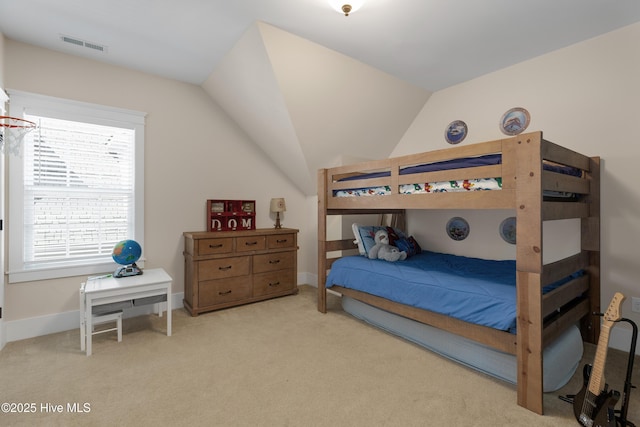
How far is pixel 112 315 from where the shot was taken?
2.44m

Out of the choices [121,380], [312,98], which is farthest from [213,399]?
[312,98]

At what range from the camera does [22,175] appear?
8.34 feet

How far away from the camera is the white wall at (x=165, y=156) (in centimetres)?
260

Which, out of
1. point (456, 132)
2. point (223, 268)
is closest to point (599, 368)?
point (456, 132)

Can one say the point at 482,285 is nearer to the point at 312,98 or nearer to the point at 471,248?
the point at 471,248

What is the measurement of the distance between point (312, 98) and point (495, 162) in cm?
181

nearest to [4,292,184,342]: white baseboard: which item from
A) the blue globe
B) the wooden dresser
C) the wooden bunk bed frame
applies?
the blue globe

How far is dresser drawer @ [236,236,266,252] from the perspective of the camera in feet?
10.9

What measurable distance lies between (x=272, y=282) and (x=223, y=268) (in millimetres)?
633

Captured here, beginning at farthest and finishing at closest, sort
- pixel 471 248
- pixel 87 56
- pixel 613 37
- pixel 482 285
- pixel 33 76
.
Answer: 1. pixel 471 248
2. pixel 87 56
3. pixel 33 76
4. pixel 613 37
5. pixel 482 285

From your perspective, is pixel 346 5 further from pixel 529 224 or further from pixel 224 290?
pixel 224 290

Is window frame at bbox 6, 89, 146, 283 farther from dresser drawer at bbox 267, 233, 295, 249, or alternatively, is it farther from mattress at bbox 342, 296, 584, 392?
mattress at bbox 342, 296, 584, 392

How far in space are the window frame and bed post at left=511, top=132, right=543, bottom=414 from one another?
127 inches

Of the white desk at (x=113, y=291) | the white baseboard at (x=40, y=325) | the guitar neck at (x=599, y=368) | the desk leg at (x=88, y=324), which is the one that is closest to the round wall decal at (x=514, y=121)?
the guitar neck at (x=599, y=368)
